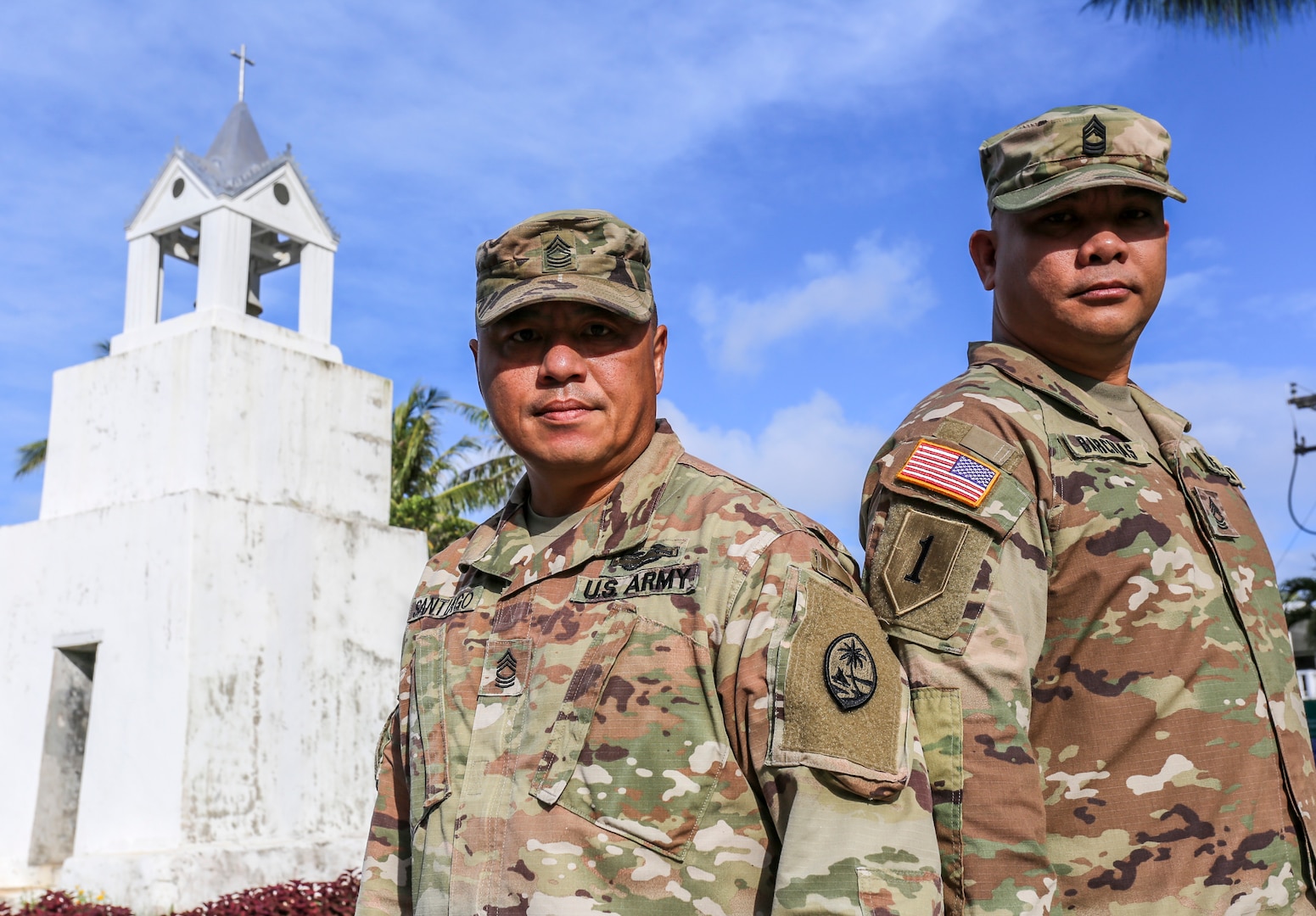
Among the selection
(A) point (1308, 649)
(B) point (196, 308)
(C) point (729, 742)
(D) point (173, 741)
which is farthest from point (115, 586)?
(A) point (1308, 649)

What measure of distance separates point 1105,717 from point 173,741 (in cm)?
900

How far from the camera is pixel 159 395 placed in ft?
36.1

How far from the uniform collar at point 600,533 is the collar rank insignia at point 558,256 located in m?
0.39

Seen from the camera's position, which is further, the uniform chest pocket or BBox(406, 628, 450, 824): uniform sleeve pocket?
BBox(406, 628, 450, 824): uniform sleeve pocket

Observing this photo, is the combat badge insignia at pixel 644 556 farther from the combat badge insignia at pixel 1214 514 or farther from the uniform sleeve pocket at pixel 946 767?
the combat badge insignia at pixel 1214 514

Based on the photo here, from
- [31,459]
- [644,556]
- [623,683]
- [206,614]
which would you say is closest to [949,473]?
[644,556]

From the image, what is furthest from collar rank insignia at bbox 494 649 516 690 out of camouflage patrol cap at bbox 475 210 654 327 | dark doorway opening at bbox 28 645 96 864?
dark doorway opening at bbox 28 645 96 864

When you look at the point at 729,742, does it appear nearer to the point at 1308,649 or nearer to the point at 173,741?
the point at 173,741

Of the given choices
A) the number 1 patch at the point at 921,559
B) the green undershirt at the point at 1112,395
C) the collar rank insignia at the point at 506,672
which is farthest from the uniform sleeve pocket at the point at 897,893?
the green undershirt at the point at 1112,395

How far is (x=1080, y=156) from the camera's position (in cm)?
239

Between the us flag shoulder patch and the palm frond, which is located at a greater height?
the palm frond

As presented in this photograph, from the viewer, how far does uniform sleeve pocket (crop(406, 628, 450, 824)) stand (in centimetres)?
229

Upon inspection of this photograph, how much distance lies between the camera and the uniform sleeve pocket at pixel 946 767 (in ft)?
6.32

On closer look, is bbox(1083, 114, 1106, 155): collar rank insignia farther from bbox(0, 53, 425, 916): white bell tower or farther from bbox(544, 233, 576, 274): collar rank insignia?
bbox(0, 53, 425, 916): white bell tower
